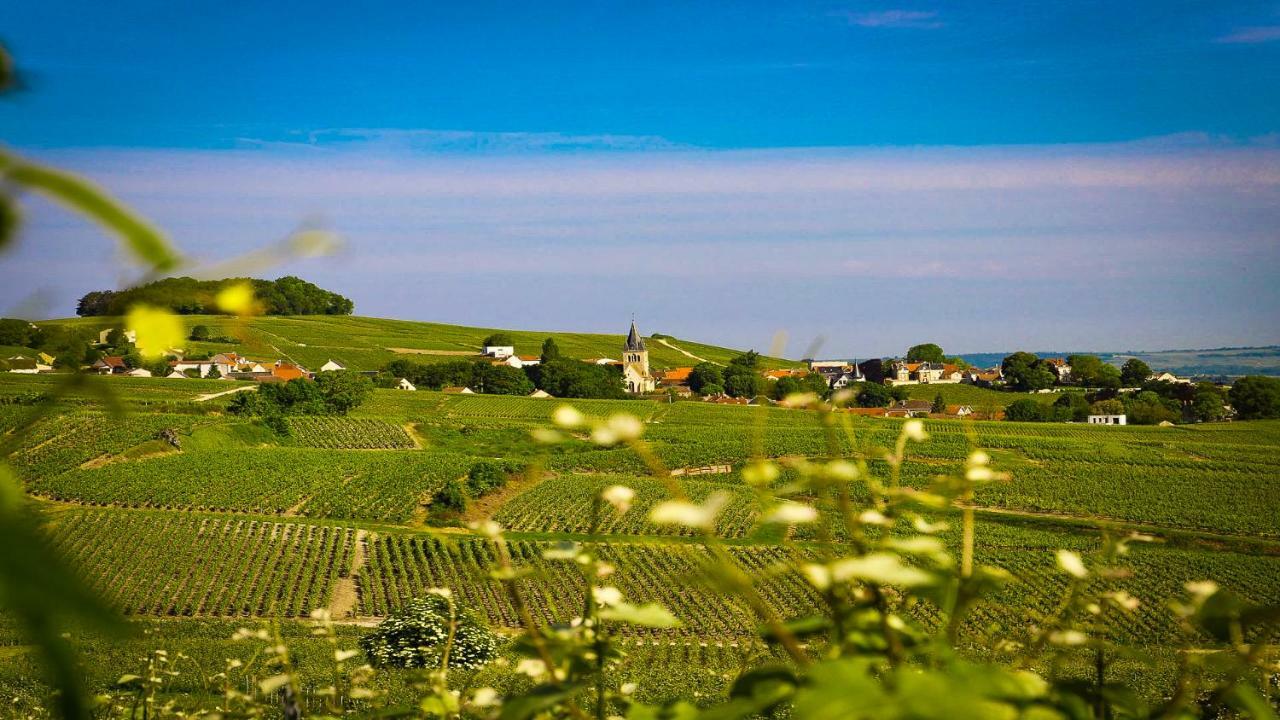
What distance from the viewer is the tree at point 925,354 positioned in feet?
447

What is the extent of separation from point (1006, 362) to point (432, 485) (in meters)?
84.6

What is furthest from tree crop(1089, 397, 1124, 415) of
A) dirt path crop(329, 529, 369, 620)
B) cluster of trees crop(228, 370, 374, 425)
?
dirt path crop(329, 529, 369, 620)

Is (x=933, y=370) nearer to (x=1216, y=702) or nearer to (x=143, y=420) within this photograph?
(x=143, y=420)

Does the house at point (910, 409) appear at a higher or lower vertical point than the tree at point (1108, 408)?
lower

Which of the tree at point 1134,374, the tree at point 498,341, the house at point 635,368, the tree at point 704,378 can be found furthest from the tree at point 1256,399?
the tree at point 498,341

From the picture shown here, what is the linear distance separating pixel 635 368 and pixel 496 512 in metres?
61.2

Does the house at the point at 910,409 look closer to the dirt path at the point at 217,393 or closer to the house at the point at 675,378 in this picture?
the house at the point at 675,378

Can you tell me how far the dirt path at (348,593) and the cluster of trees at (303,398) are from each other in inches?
1161

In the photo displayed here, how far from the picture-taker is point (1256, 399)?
95375 mm

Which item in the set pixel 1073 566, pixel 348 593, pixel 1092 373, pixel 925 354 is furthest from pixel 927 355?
pixel 1073 566

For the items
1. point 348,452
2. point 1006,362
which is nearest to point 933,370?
point 1006,362

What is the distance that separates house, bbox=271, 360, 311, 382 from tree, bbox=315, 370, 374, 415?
11.8 m

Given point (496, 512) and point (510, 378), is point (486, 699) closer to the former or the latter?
point (496, 512)

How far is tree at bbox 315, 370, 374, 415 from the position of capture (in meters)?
72.6
